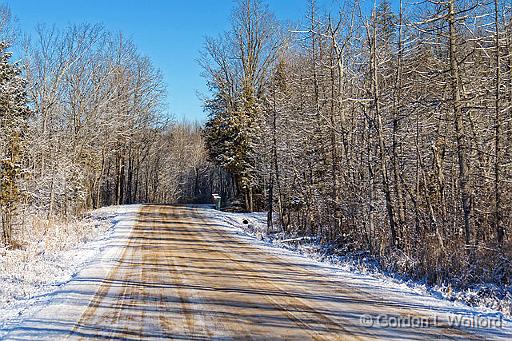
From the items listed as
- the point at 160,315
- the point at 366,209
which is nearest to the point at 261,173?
the point at 366,209

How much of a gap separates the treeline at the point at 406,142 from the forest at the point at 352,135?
2.9 inches

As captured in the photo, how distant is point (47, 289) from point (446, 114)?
38.8 ft

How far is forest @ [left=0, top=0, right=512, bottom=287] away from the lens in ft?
36.8

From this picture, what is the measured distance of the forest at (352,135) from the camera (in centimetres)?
1123

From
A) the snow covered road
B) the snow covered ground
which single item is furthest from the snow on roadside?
the snow covered ground

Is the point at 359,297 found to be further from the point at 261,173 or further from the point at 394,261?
the point at 261,173

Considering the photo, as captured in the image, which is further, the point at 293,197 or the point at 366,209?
the point at 293,197

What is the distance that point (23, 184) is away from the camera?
19.7m

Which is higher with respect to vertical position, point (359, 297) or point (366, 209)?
point (366, 209)

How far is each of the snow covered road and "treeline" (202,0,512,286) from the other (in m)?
2.48

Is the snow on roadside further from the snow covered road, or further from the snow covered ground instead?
the snow covered ground

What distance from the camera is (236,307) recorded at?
7172 millimetres

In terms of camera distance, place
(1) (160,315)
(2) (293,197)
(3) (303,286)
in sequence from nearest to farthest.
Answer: (1) (160,315)
(3) (303,286)
(2) (293,197)

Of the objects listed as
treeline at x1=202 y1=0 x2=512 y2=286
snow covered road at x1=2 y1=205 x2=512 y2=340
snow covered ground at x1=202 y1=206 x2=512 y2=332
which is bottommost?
snow covered ground at x1=202 y1=206 x2=512 y2=332
